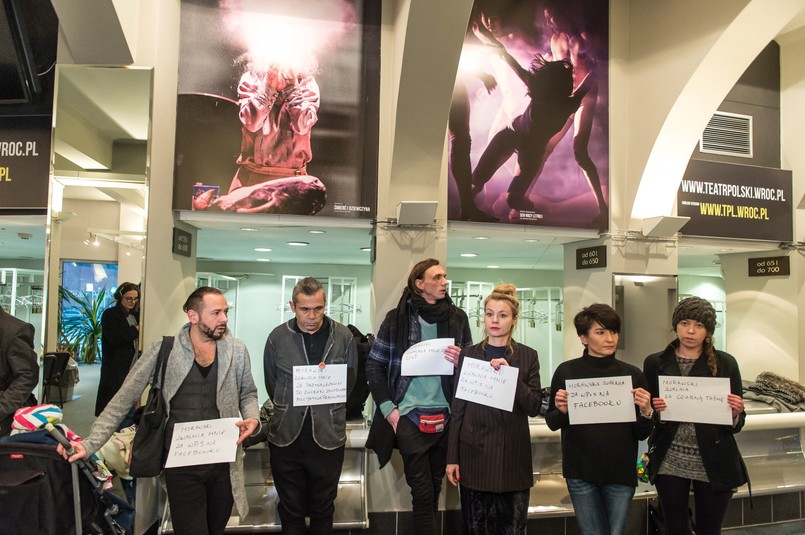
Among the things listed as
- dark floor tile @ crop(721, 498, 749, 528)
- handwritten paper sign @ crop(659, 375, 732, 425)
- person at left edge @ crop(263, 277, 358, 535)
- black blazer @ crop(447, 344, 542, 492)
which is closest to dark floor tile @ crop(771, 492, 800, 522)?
dark floor tile @ crop(721, 498, 749, 528)

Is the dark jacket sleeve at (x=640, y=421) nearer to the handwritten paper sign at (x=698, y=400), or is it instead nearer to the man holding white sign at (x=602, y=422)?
the man holding white sign at (x=602, y=422)

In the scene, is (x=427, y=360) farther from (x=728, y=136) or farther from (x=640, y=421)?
(x=728, y=136)

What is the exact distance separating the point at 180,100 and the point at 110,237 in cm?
116

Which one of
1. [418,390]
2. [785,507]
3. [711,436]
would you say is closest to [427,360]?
[418,390]

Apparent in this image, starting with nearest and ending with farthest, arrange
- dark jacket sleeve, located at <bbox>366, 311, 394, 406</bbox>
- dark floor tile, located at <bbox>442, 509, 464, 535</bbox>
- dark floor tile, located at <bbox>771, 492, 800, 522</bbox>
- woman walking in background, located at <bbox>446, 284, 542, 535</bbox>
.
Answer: woman walking in background, located at <bbox>446, 284, 542, 535</bbox>
dark jacket sleeve, located at <bbox>366, 311, 394, 406</bbox>
dark floor tile, located at <bbox>442, 509, 464, 535</bbox>
dark floor tile, located at <bbox>771, 492, 800, 522</bbox>

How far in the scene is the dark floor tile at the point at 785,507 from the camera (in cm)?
404

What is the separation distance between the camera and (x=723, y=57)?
13.6ft

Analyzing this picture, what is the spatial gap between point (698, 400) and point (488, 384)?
1.01 meters

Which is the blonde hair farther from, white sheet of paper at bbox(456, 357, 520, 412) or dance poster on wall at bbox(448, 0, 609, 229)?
dance poster on wall at bbox(448, 0, 609, 229)

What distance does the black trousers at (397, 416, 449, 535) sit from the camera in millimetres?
2785

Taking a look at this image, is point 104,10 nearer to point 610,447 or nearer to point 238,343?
point 238,343

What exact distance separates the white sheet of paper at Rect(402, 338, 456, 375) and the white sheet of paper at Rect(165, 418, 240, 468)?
0.93 m

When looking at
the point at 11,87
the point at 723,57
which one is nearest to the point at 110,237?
the point at 11,87

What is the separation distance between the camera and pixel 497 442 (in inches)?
94.3
